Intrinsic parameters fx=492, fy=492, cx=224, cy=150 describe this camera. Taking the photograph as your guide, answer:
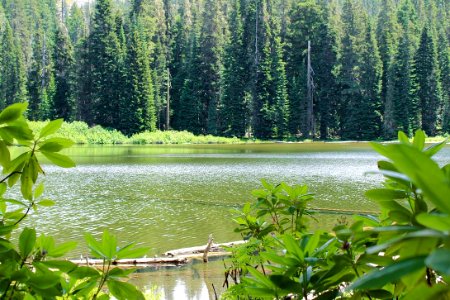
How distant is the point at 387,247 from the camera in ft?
1.70

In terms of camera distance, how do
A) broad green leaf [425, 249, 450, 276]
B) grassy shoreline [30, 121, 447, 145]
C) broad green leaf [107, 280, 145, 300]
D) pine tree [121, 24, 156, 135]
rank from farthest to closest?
pine tree [121, 24, 156, 135] → grassy shoreline [30, 121, 447, 145] → broad green leaf [107, 280, 145, 300] → broad green leaf [425, 249, 450, 276]

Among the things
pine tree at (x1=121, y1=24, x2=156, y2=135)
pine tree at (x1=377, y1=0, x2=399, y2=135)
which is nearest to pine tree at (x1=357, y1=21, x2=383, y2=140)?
pine tree at (x1=377, y1=0, x2=399, y2=135)

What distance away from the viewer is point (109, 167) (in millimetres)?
22203

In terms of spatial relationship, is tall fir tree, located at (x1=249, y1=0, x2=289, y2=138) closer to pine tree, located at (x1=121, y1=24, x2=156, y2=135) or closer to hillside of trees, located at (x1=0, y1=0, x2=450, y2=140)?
hillside of trees, located at (x1=0, y1=0, x2=450, y2=140)

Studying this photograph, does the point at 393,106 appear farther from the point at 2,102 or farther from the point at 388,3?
the point at 2,102

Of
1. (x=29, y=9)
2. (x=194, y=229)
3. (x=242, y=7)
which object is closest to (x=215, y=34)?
(x=242, y=7)

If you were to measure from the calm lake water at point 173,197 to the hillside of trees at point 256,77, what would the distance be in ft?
79.8

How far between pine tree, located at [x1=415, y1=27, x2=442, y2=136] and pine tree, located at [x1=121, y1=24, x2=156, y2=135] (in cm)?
2617

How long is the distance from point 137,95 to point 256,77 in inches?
484

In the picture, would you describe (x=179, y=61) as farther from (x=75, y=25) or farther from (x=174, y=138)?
(x=75, y=25)

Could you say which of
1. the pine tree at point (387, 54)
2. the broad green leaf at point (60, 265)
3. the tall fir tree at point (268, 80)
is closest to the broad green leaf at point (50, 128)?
the broad green leaf at point (60, 265)

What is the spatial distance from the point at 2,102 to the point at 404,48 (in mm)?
44357

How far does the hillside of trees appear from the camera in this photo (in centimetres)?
4753

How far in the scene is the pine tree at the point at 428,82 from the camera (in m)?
47.5
